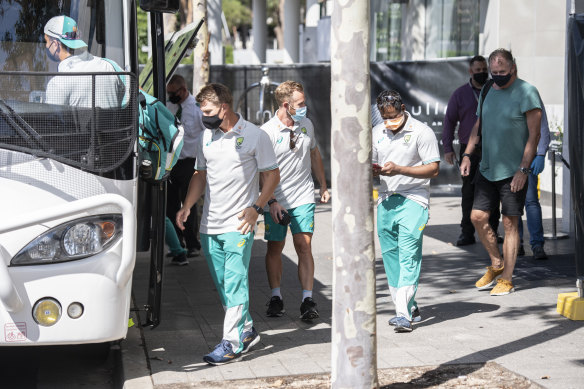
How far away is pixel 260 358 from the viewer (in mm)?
6598

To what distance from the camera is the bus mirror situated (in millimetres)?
5918

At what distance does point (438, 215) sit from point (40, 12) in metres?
9.37

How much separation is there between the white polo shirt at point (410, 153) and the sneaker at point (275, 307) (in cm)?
131

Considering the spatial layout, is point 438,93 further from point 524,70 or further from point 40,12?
point 40,12

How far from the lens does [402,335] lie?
7180 millimetres

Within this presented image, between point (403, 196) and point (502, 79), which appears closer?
point (403, 196)

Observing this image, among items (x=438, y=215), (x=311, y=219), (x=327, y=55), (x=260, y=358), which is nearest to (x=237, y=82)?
(x=438, y=215)

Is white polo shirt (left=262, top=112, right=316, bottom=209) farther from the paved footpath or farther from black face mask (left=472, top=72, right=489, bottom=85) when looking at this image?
black face mask (left=472, top=72, right=489, bottom=85)

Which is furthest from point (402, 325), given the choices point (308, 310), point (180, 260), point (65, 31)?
point (180, 260)

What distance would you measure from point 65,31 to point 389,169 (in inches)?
99.8

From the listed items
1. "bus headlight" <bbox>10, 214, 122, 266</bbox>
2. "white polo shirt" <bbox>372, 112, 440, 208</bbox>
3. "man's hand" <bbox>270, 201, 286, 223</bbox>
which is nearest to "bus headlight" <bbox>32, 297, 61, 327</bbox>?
"bus headlight" <bbox>10, 214, 122, 266</bbox>

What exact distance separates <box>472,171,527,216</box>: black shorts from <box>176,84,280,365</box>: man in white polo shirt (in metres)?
2.62

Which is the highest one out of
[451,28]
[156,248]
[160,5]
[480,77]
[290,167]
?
[451,28]

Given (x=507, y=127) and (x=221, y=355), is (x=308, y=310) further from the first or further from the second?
(x=507, y=127)
